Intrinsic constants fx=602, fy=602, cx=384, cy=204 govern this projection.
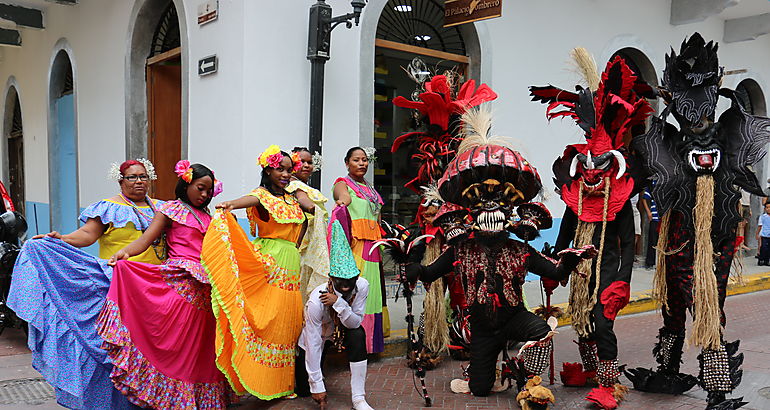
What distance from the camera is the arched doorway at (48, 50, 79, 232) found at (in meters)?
12.7

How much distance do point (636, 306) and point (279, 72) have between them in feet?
18.8

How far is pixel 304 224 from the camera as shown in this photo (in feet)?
16.0

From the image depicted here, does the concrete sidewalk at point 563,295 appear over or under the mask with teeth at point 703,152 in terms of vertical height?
under

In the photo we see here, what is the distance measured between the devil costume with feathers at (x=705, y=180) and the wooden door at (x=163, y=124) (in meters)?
7.04

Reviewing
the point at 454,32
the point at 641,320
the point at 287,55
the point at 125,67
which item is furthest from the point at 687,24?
the point at 125,67

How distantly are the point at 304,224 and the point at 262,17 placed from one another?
3002 mm

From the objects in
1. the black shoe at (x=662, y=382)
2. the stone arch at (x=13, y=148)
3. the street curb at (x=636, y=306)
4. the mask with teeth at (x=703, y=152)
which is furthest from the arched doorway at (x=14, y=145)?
the mask with teeth at (x=703, y=152)

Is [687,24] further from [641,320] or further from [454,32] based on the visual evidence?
[641,320]

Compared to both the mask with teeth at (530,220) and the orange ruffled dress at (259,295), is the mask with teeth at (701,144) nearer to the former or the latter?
the mask with teeth at (530,220)

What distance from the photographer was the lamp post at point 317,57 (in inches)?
266

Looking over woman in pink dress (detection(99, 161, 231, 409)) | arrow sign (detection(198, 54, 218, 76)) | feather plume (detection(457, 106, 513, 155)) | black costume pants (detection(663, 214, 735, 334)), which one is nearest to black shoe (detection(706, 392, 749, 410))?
black costume pants (detection(663, 214, 735, 334))

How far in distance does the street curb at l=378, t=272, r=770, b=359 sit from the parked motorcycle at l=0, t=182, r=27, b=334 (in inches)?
150

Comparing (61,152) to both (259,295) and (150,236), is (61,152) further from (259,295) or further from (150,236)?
(259,295)

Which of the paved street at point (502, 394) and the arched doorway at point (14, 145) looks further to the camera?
the arched doorway at point (14, 145)
